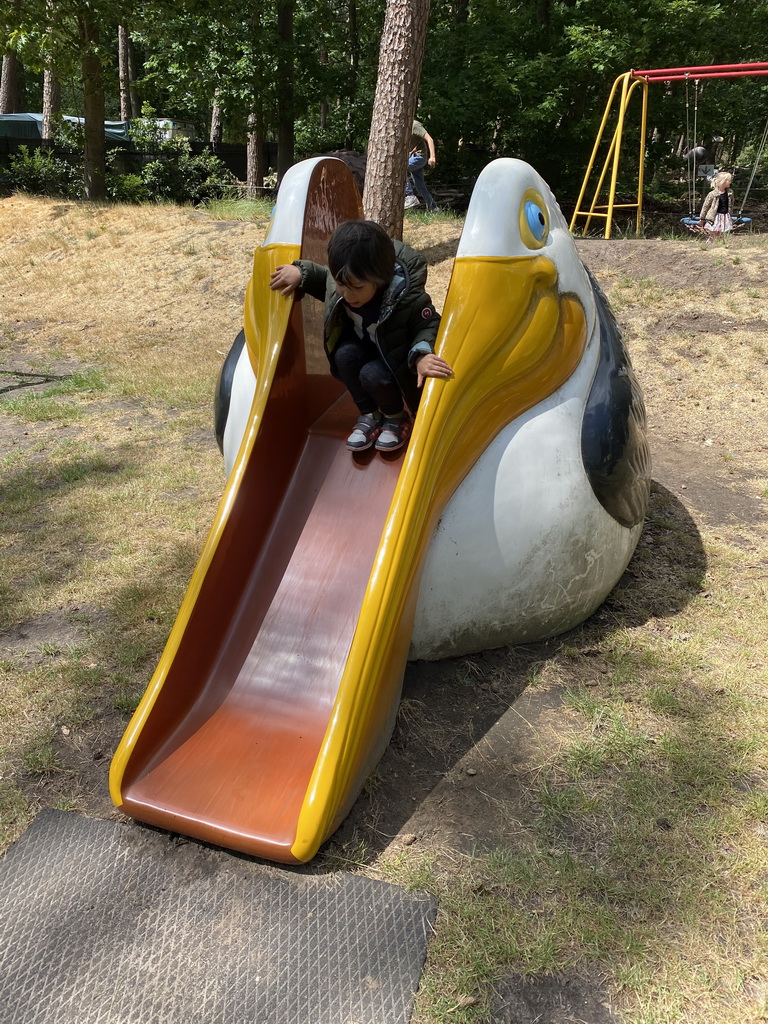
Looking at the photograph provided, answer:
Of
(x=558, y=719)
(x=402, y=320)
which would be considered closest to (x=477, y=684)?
(x=558, y=719)

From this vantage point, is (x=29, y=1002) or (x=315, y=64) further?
(x=315, y=64)

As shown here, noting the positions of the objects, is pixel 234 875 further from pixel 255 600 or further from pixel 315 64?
pixel 315 64

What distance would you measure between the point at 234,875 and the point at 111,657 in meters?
1.22

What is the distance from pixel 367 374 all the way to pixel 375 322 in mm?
192

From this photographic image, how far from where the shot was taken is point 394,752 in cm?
248

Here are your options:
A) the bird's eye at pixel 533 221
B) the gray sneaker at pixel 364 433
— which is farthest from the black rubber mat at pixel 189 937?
the bird's eye at pixel 533 221

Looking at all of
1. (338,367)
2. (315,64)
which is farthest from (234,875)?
(315,64)

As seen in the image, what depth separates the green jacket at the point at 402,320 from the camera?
8.61 feet

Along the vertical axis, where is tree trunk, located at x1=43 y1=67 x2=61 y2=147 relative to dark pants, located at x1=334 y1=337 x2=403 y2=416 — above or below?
above

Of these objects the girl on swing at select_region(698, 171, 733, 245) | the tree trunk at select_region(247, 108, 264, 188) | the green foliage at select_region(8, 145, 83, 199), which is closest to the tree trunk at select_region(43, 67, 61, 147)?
the green foliage at select_region(8, 145, 83, 199)

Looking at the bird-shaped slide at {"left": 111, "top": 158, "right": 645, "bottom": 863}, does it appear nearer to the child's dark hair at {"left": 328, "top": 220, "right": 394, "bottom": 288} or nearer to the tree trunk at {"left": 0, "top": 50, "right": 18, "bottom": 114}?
the child's dark hair at {"left": 328, "top": 220, "right": 394, "bottom": 288}

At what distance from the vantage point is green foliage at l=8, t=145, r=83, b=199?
14445 millimetres

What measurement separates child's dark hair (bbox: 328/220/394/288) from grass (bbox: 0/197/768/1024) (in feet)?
4.94

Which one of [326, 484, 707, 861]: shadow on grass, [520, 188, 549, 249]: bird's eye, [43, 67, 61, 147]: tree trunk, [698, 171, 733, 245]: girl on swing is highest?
[43, 67, 61, 147]: tree trunk
